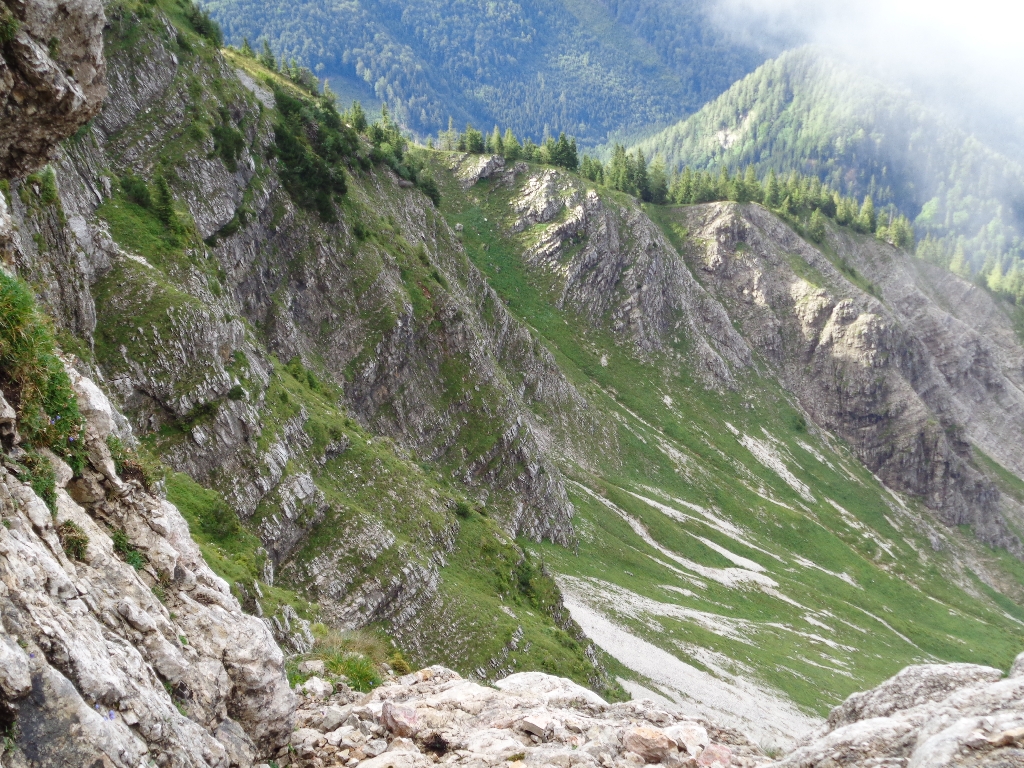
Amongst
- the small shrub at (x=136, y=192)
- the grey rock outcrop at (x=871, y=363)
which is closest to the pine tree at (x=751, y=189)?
the grey rock outcrop at (x=871, y=363)

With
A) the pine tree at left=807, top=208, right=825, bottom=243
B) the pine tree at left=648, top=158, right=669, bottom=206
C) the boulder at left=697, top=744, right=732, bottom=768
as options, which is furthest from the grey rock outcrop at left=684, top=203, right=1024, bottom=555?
the boulder at left=697, top=744, right=732, bottom=768

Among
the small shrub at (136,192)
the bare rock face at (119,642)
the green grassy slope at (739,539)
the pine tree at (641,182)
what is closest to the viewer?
the bare rock face at (119,642)

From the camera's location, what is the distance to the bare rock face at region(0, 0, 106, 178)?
13.3 metres

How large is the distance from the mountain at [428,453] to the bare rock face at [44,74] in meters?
0.51

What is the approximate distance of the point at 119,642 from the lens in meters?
10.1

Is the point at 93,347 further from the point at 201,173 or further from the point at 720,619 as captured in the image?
the point at 720,619

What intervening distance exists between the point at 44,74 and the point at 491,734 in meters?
17.9

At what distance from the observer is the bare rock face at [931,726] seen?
30.7ft

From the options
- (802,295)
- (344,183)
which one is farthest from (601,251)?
(344,183)

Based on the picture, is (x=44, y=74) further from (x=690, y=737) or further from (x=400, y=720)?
(x=690, y=737)

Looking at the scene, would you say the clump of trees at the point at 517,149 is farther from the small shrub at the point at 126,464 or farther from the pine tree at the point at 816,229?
the small shrub at the point at 126,464

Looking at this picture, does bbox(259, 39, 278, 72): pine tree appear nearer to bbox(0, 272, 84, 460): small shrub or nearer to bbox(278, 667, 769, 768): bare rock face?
bbox(0, 272, 84, 460): small shrub

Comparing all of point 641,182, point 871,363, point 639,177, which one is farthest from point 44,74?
point 639,177

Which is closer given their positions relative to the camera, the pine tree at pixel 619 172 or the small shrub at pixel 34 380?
the small shrub at pixel 34 380
